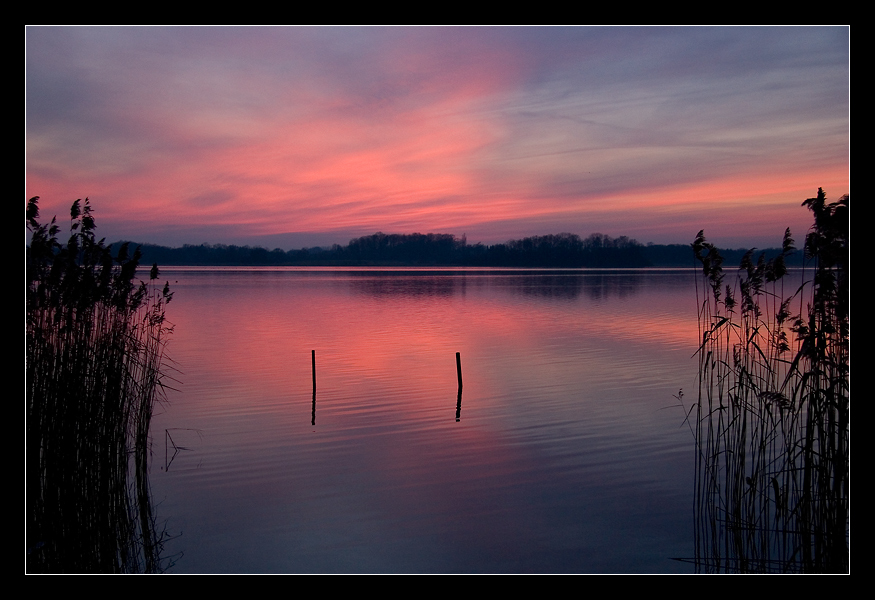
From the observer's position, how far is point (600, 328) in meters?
31.8

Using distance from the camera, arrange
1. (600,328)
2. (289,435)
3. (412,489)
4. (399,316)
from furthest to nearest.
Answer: (399,316) < (600,328) < (289,435) < (412,489)

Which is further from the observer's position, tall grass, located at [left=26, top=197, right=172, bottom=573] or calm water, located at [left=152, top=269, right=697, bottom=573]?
calm water, located at [left=152, top=269, right=697, bottom=573]

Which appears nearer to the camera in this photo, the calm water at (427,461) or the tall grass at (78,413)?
the tall grass at (78,413)

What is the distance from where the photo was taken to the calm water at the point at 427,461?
23.9 feet

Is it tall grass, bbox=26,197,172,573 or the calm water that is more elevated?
tall grass, bbox=26,197,172,573

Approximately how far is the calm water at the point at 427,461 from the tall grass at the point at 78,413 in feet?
2.41

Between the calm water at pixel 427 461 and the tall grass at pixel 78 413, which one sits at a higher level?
the tall grass at pixel 78 413

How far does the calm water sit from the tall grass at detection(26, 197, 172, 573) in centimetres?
73

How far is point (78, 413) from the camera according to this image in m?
6.99

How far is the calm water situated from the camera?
7293 millimetres
